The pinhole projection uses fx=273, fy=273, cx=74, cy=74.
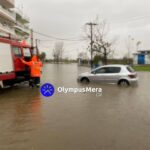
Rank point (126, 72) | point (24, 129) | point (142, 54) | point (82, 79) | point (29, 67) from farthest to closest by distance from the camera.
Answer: point (142, 54) → point (82, 79) → point (126, 72) → point (29, 67) → point (24, 129)

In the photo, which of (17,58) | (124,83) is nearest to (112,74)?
(124,83)

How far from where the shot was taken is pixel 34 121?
8.12 meters

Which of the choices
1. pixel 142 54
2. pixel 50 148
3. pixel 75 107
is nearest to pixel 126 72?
pixel 75 107

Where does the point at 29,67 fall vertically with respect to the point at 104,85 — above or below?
above

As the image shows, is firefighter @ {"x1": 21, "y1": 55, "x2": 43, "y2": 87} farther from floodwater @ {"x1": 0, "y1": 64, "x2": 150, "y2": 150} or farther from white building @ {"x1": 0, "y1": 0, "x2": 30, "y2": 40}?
white building @ {"x1": 0, "y1": 0, "x2": 30, "y2": 40}

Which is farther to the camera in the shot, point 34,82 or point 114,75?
point 114,75

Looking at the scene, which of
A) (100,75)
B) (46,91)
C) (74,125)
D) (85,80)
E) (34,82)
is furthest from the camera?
(85,80)

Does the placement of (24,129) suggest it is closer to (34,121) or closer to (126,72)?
(34,121)

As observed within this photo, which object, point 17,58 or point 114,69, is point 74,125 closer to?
point 17,58

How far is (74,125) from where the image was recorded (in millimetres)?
7617

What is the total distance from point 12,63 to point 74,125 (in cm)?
834

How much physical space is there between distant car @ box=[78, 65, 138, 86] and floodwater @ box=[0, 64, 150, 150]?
664cm

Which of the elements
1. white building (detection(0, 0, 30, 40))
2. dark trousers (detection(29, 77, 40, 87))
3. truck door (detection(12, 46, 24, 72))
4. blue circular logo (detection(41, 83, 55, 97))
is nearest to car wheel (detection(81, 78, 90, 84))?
dark trousers (detection(29, 77, 40, 87))

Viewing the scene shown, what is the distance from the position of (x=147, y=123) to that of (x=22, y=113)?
13.6 ft
